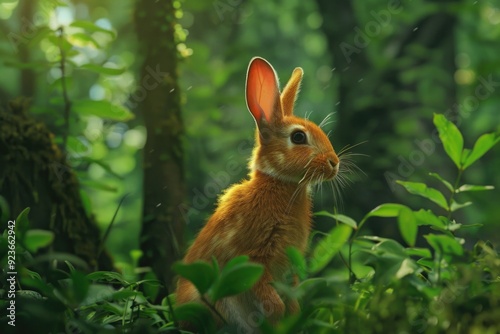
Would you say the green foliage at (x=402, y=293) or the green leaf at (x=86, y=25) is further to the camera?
the green leaf at (x=86, y=25)

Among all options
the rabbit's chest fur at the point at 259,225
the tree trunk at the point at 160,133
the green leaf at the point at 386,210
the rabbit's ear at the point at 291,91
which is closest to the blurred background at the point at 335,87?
the tree trunk at the point at 160,133

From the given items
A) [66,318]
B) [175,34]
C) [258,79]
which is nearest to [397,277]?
[66,318]

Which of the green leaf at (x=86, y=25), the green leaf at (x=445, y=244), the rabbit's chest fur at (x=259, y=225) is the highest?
the green leaf at (x=86, y=25)

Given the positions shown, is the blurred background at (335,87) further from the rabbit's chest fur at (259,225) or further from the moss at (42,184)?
the rabbit's chest fur at (259,225)

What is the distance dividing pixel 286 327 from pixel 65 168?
2.22m

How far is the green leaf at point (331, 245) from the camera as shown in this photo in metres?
2.02

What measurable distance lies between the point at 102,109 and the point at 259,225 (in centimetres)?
142

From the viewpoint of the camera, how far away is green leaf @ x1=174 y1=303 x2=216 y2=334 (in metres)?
1.83

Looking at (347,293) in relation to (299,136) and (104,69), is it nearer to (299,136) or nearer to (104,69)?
(299,136)

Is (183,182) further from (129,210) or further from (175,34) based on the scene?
(129,210)

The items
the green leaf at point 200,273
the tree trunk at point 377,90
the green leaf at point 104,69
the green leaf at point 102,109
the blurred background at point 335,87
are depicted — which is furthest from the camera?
the tree trunk at point 377,90

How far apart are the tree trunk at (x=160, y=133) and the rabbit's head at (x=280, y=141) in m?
0.89

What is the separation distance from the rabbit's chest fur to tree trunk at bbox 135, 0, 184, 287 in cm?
90

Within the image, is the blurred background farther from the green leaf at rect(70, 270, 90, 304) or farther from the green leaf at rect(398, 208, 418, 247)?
the green leaf at rect(398, 208, 418, 247)
